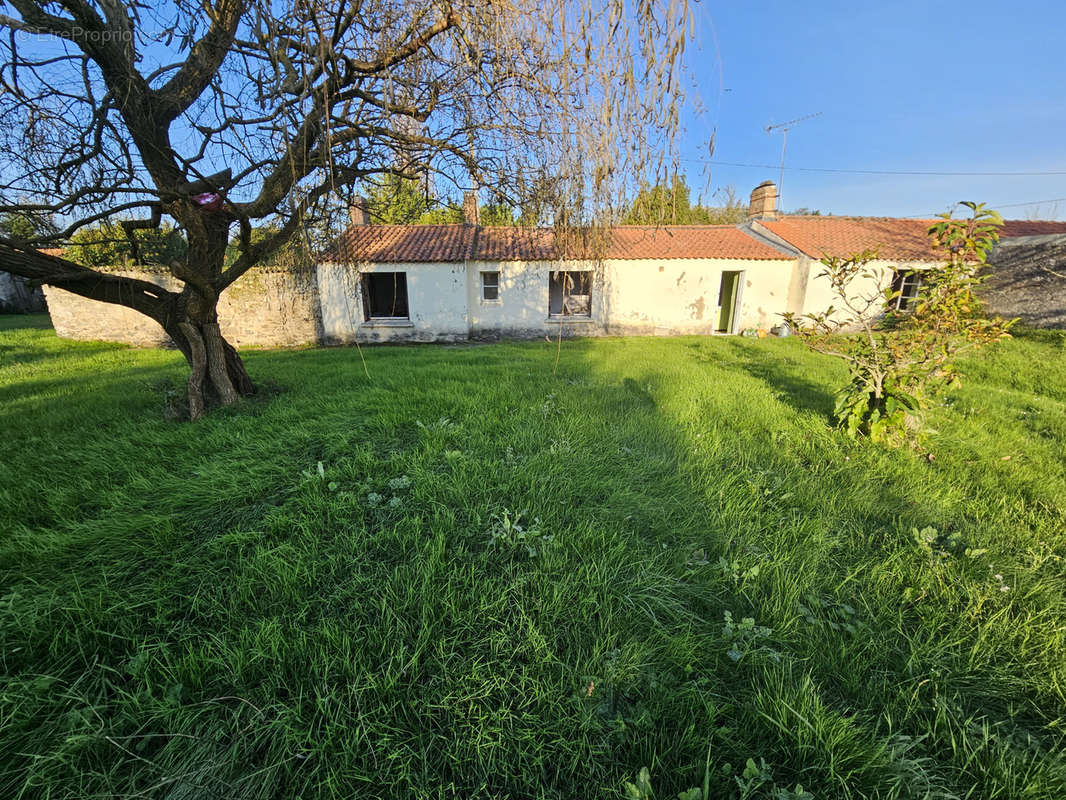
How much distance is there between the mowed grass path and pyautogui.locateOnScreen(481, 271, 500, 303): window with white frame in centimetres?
1010

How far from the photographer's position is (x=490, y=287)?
519 inches

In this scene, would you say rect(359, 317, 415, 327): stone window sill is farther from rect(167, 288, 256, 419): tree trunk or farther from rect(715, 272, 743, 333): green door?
rect(715, 272, 743, 333): green door

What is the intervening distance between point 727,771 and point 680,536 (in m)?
1.29

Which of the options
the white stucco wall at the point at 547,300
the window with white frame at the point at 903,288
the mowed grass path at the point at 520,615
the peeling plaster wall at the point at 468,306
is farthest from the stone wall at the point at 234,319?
the window with white frame at the point at 903,288

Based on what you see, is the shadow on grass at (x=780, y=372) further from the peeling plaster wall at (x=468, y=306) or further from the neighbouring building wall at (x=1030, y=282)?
the neighbouring building wall at (x=1030, y=282)

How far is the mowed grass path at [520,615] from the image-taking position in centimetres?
123

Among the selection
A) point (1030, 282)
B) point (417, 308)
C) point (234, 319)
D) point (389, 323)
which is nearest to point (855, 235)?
point (1030, 282)

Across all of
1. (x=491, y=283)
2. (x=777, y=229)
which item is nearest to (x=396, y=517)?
(x=491, y=283)

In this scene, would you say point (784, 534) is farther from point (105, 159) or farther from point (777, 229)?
point (777, 229)

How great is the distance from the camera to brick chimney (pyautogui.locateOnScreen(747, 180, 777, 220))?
15.7m

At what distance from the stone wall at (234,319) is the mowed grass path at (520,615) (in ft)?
30.2

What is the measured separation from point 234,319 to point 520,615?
14319 millimetres

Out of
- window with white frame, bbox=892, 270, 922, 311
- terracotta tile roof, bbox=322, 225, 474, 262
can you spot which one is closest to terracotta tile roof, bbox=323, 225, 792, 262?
terracotta tile roof, bbox=322, 225, 474, 262

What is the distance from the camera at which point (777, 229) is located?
1464 cm
